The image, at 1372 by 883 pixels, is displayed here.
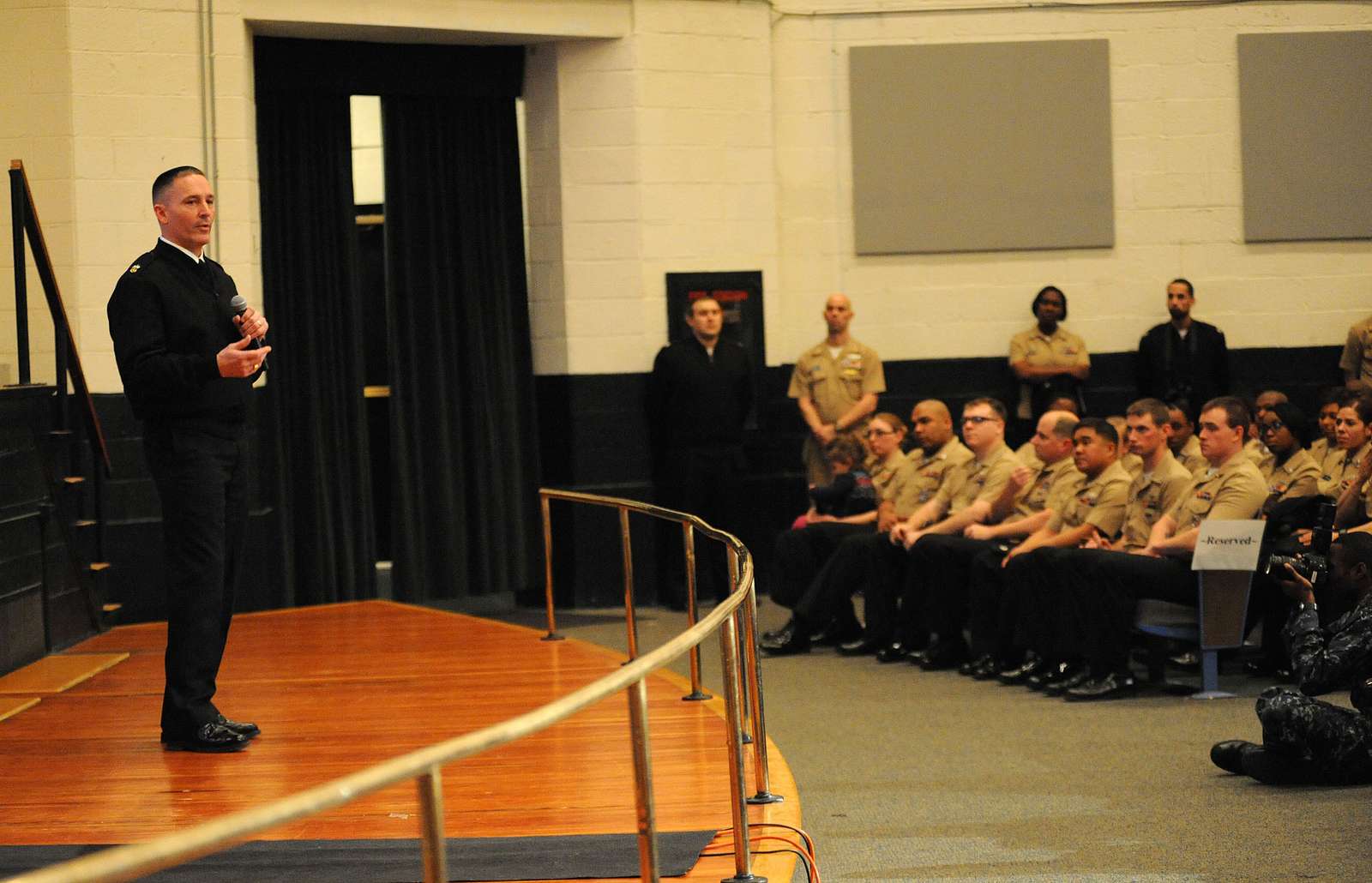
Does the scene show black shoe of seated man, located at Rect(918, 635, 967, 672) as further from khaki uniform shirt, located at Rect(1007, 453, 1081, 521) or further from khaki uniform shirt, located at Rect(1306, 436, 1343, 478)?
khaki uniform shirt, located at Rect(1306, 436, 1343, 478)

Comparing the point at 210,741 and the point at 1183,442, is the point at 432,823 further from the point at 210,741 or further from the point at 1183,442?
the point at 1183,442

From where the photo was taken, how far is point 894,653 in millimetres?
7102

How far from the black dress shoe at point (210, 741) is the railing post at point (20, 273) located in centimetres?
224

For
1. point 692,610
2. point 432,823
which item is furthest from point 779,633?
point 432,823

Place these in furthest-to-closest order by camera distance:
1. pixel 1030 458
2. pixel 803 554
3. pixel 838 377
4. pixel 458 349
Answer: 1. pixel 838 377
2. pixel 458 349
3. pixel 803 554
4. pixel 1030 458

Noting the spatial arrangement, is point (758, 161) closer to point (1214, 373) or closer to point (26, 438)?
point (1214, 373)

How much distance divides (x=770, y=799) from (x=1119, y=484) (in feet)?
9.74

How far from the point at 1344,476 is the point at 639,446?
144 inches

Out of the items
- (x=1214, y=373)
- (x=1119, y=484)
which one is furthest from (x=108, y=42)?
(x=1214, y=373)

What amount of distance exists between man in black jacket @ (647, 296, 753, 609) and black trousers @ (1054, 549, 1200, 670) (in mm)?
2656

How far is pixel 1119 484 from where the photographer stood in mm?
6383

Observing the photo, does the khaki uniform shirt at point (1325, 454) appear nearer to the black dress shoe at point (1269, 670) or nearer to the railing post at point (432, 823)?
the black dress shoe at point (1269, 670)

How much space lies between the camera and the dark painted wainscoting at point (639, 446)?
877 centimetres

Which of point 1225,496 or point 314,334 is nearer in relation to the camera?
point 1225,496
